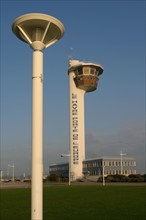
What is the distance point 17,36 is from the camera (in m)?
10.6

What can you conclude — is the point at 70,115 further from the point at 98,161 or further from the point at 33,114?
the point at 33,114

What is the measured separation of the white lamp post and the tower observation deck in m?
89.3

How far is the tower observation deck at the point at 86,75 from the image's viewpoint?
99688mm

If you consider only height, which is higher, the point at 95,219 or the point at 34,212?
the point at 34,212

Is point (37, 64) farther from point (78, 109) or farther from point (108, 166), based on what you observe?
point (108, 166)

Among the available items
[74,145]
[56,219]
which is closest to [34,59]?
[56,219]

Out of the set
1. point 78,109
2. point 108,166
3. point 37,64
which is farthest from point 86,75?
point 37,64

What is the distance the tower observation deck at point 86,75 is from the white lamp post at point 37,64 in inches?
3516

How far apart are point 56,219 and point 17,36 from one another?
9.77 metres

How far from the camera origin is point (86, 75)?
99.7 metres

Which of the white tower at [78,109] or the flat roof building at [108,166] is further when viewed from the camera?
the flat roof building at [108,166]

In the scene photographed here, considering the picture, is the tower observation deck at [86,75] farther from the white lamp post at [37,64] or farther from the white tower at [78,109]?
the white lamp post at [37,64]

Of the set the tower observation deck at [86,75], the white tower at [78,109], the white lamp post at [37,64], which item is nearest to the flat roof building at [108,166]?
the white tower at [78,109]

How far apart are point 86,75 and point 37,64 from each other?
8995cm
